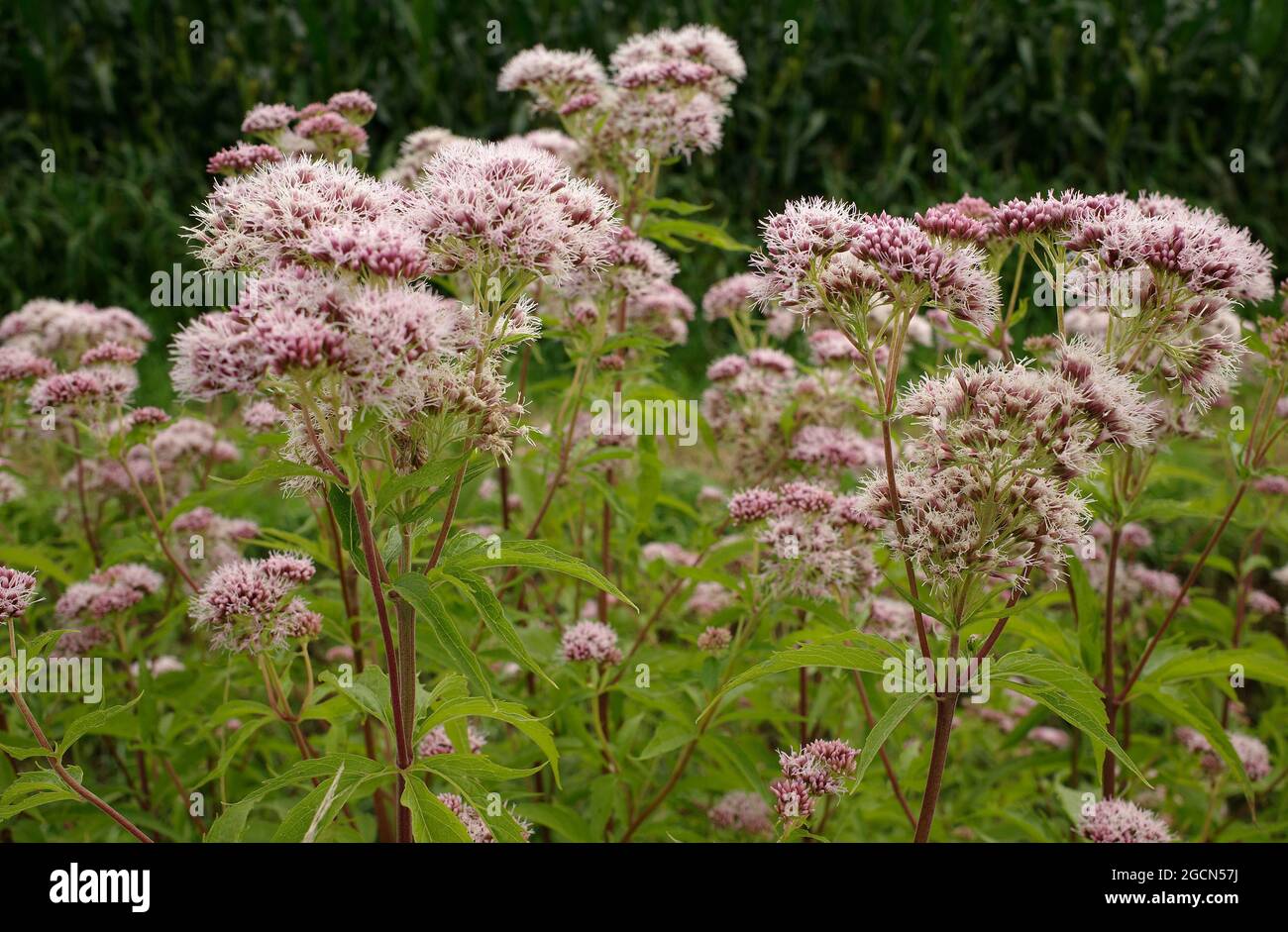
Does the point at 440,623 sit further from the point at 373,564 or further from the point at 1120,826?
the point at 1120,826

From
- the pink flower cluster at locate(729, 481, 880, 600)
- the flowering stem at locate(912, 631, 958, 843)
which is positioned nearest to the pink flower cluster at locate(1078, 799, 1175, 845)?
the flowering stem at locate(912, 631, 958, 843)

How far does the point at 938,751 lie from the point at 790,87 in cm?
1165

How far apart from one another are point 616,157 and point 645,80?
1.10 feet

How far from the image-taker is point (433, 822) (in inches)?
92.4

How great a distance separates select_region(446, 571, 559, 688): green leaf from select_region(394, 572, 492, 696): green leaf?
0.07 m

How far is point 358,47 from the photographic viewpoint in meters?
13.1

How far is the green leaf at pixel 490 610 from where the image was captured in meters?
2.26

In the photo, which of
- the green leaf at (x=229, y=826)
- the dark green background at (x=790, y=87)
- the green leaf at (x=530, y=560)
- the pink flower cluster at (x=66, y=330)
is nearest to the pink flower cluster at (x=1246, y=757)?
the green leaf at (x=530, y=560)

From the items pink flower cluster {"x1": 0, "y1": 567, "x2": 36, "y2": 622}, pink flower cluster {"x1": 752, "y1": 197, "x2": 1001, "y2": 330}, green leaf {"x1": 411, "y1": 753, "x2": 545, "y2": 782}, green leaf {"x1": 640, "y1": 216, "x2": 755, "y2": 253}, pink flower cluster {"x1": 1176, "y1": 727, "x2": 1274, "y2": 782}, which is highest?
green leaf {"x1": 640, "y1": 216, "x2": 755, "y2": 253}

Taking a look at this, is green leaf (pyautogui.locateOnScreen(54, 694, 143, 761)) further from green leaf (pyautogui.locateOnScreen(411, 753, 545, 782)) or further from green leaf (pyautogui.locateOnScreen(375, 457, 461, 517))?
green leaf (pyautogui.locateOnScreen(375, 457, 461, 517))

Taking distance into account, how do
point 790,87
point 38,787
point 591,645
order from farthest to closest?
1. point 790,87
2. point 591,645
3. point 38,787

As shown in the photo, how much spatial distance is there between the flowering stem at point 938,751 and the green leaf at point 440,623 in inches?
45.9

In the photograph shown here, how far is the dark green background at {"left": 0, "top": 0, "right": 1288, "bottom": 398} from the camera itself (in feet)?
40.2

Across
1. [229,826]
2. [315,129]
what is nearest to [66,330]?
[315,129]
